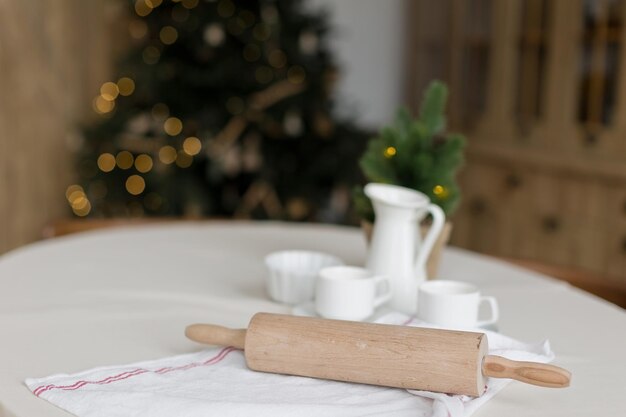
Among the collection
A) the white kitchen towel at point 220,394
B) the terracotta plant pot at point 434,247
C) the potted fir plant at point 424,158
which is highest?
the potted fir plant at point 424,158

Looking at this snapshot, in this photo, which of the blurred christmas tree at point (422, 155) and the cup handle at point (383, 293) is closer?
the cup handle at point (383, 293)

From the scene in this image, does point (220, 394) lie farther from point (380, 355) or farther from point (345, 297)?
point (345, 297)

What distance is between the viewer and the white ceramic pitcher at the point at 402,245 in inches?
51.9

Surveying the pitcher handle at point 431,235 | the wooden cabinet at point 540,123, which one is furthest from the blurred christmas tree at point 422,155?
the wooden cabinet at point 540,123

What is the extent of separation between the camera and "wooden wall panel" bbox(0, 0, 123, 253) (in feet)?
9.82

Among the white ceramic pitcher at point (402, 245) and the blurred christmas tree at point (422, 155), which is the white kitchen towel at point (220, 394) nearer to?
the white ceramic pitcher at point (402, 245)

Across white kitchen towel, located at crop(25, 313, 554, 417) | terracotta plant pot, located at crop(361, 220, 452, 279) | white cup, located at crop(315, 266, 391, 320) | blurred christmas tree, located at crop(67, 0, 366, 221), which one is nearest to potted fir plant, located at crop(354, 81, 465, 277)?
terracotta plant pot, located at crop(361, 220, 452, 279)

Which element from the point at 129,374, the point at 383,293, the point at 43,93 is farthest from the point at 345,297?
the point at 43,93

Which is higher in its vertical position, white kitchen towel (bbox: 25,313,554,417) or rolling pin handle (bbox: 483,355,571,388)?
rolling pin handle (bbox: 483,355,571,388)

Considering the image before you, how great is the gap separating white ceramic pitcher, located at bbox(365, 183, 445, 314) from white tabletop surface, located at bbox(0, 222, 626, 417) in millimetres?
161

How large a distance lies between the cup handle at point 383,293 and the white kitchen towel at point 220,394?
22 cm

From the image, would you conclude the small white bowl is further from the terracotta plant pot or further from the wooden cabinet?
the wooden cabinet

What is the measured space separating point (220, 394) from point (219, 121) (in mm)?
2301

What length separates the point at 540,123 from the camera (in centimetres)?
335
